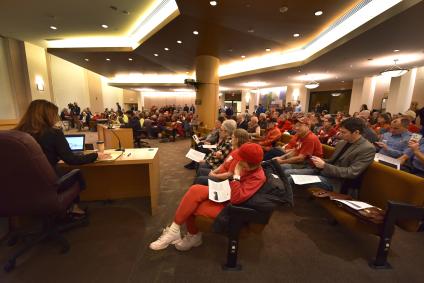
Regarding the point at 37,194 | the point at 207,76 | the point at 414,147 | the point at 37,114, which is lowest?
the point at 37,194

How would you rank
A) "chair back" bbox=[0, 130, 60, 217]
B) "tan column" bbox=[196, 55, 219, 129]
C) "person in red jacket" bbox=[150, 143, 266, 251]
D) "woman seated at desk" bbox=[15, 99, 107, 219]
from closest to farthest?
"chair back" bbox=[0, 130, 60, 217], "person in red jacket" bbox=[150, 143, 266, 251], "woman seated at desk" bbox=[15, 99, 107, 219], "tan column" bbox=[196, 55, 219, 129]

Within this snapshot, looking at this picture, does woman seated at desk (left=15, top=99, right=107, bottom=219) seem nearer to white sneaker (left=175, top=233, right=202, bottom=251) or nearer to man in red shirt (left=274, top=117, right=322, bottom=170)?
white sneaker (left=175, top=233, right=202, bottom=251)

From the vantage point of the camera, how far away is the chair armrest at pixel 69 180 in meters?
1.77

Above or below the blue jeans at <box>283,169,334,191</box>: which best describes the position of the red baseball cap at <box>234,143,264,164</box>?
above

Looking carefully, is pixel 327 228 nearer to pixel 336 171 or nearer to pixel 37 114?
pixel 336 171

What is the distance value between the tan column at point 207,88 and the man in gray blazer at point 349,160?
20.3 feet

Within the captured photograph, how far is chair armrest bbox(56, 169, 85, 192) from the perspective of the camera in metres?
1.77

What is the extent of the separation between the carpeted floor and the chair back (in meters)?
0.55

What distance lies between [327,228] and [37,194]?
2980 mm

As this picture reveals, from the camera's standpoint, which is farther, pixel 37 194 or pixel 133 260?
pixel 133 260

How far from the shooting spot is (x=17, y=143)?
1.44 metres

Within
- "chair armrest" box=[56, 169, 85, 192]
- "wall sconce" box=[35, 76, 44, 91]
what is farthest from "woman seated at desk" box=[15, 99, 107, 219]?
"wall sconce" box=[35, 76, 44, 91]

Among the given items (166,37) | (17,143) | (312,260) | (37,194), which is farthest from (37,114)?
(166,37)

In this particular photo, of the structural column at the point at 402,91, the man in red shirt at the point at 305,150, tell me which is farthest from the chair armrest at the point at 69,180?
the structural column at the point at 402,91
